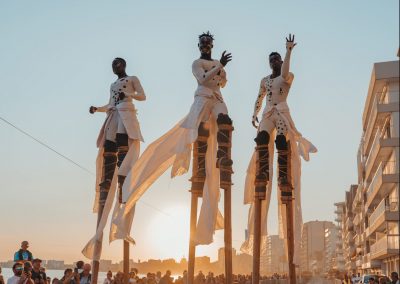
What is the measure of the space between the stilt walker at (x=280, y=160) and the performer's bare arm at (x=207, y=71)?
1283mm

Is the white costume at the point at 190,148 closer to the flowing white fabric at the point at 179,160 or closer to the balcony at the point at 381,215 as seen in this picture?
the flowing white fabric at the point at 179,160

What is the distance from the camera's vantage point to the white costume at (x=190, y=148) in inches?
520

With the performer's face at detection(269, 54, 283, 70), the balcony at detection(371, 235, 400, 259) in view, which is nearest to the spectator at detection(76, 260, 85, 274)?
the performer's face at detection(269, 54, 283, 70)

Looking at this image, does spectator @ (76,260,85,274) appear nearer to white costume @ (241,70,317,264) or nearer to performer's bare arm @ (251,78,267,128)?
white costume @ (241,70,317,264)

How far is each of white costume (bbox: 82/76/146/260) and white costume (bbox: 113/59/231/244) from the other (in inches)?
13.1

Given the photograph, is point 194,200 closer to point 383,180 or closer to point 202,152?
point 202,152

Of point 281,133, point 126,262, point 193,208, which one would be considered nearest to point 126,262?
point 126,262

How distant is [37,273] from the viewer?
47.1ft

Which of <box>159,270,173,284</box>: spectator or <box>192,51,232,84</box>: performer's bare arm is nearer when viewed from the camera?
<box>192,51,232,84</box>: performer's bare arm

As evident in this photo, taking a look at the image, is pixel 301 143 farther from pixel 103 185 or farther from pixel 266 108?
pixel 103 185

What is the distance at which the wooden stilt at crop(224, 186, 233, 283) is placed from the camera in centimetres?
1220

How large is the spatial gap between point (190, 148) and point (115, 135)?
1912 millimetres

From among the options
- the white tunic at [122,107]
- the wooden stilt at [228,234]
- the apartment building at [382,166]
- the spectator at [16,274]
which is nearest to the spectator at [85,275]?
the spectator at [16,274]

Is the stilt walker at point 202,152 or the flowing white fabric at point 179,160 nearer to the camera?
the stilt walker at point 202,152
